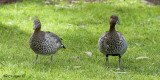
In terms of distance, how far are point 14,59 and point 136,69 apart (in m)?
2.90

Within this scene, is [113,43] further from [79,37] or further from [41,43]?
[79,37]

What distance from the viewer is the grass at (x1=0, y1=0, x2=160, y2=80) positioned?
6.44m

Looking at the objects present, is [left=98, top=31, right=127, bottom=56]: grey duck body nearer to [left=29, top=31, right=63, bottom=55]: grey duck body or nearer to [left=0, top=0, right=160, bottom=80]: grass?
[left=0, top=0, right=160, bottom=80]: grass

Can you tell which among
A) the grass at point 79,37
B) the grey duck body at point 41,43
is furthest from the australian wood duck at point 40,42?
the grass at point 79,37

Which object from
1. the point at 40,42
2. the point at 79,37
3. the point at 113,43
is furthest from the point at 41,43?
the point at 79,37

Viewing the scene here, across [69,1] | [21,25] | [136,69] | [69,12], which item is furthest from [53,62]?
[69,1]

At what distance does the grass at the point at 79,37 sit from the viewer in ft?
21.1

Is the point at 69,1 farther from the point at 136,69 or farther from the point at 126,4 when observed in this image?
the point at 136,69

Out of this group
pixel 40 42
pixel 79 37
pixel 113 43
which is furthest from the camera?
pixel 79 37

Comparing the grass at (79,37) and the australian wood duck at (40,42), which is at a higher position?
the australian wood duck at (40,42)

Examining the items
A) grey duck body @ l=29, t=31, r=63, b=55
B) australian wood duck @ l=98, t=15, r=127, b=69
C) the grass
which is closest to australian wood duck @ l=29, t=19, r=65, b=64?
grey duck body @ l=29, t=31, r=63, b=55

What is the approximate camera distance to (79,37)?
30.7ft

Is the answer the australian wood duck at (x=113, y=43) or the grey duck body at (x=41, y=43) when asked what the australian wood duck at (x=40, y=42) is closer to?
the grey duck body at (x=41, y=43)

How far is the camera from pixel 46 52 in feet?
22.1
